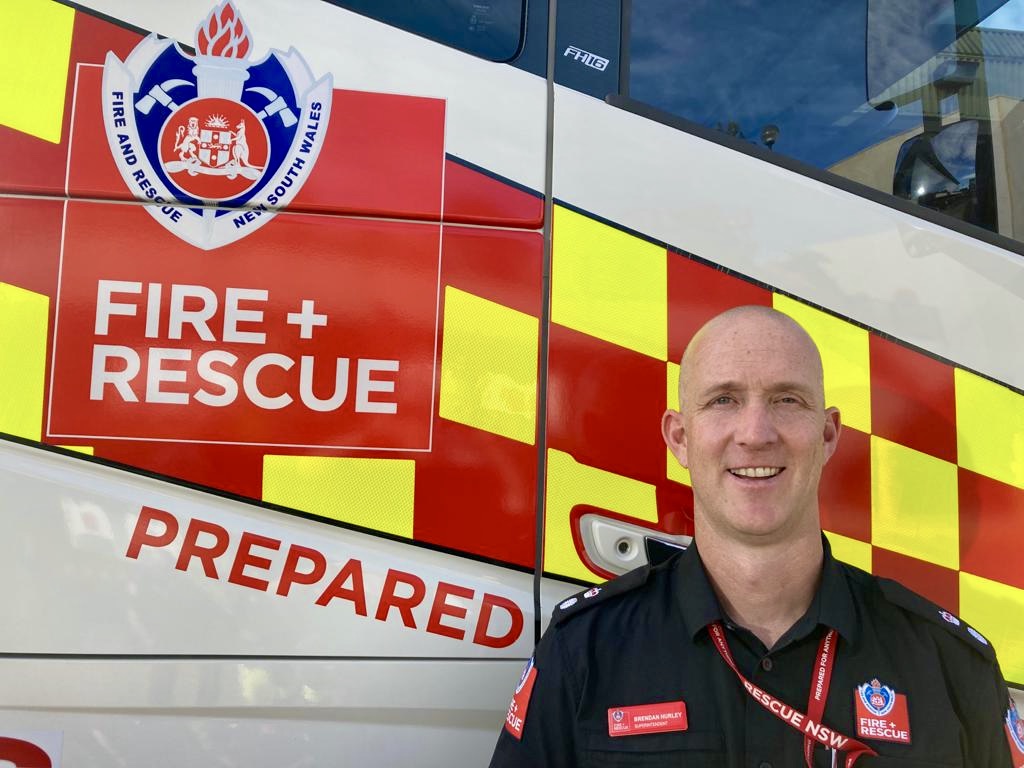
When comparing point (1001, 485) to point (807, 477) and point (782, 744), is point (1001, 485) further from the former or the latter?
point (782, 744)

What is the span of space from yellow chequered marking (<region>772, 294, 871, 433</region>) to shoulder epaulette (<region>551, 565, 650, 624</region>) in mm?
509

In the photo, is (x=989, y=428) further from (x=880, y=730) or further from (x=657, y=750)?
(x=657, y=750)

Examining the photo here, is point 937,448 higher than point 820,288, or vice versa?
point 820,288

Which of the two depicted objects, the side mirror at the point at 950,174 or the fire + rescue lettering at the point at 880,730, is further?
the side mirror at the point at 950,174

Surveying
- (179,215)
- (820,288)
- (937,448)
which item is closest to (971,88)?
(820,288)

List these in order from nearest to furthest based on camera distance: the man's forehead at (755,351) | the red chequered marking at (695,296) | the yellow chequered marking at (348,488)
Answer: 1. the man's forehead at (755,351)
2. the yellow chequered marking at (348,488)
3. the red chequered marking at (695,296)

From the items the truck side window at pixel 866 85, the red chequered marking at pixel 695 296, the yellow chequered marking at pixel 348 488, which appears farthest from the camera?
the truck side window at pixel 866 85

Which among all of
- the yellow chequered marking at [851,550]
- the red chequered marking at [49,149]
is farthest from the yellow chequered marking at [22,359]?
the yellow chequered marking at [851,550]

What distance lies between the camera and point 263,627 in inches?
55.4

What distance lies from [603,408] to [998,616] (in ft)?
2.84

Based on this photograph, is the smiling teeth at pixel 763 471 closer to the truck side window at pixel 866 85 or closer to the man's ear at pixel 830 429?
the man's ear at pixel 830 429

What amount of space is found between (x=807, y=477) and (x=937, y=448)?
1.50ft

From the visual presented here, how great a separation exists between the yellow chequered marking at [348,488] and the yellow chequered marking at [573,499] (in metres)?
0.24

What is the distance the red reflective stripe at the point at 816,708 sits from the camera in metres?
1.22
